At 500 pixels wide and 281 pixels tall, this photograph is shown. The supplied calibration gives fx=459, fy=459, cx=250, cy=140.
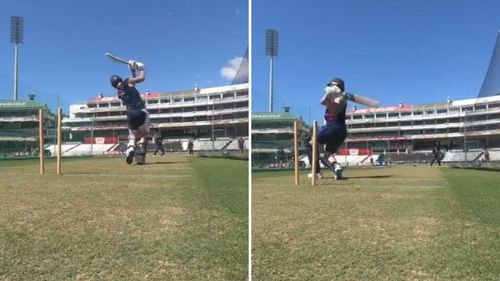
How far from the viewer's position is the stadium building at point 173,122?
315 centimetres

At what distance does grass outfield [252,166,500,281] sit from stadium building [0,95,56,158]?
1.57 meters

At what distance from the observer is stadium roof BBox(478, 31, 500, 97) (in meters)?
3.62

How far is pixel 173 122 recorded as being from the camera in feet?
10.6

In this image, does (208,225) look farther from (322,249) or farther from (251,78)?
→ (251,78)

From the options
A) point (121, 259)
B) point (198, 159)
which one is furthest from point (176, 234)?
point (198, 159)

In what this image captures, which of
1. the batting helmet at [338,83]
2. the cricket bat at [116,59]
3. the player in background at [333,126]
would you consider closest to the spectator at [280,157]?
the player in background at [333,126]

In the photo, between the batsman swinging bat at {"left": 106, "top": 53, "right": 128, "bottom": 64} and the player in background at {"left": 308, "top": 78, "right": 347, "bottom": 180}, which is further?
the player in background at {"left": 308, "top": 78, "right": 347, "bottom": 180}

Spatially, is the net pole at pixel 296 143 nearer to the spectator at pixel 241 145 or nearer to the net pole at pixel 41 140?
the spectator at pixel 241 145

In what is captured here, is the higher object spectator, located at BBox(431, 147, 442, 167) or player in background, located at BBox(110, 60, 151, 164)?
player in background, located at BBox(110, 60, 151, 164)

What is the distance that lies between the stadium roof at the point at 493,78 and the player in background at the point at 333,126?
112 centimetres

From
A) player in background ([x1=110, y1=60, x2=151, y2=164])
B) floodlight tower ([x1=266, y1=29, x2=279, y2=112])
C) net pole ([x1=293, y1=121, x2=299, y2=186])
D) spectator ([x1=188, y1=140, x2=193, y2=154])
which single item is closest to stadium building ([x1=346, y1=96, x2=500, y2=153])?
net pole ([x1=293, y1=121, x2=299, y2=186])

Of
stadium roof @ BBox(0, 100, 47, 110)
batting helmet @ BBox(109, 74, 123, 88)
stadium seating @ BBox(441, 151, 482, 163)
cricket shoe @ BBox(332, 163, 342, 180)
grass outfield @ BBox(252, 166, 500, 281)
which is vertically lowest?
grass outfield @ BBox(252, 166, 500, 281)

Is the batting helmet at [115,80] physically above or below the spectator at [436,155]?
above

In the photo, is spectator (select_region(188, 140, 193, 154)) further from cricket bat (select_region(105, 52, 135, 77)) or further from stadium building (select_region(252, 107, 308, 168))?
cricket bat (select_region(105, 52, 135, 77))
